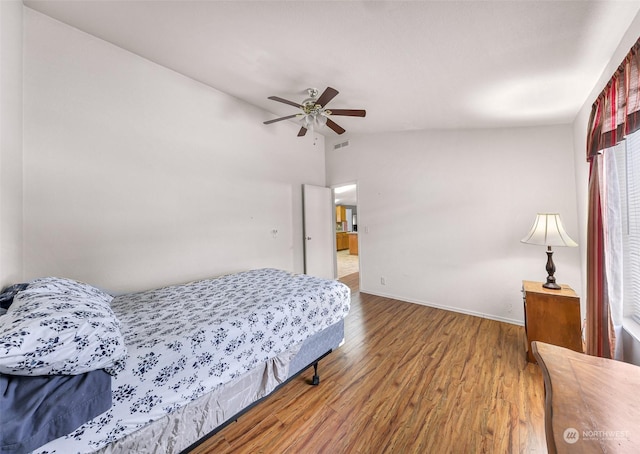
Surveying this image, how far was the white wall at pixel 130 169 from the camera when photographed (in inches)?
76.6

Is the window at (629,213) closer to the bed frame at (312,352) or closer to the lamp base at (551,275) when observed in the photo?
the lamp base at (551,275)

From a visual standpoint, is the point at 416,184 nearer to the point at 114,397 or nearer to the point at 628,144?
the point at 628,144

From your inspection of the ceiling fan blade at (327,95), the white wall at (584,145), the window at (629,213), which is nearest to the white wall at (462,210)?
the white wall at (584,145)

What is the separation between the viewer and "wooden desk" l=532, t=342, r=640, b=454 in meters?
0.60

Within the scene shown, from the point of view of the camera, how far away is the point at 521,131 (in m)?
2.88

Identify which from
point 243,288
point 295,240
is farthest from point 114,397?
point 295,240

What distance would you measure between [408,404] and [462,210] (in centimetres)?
263

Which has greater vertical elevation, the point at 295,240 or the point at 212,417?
the point at 295,240

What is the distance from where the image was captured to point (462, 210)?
3.31m

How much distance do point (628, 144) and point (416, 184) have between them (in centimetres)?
217

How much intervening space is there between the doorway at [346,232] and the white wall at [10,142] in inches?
191

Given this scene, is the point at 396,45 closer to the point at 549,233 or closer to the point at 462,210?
the point at 549,233

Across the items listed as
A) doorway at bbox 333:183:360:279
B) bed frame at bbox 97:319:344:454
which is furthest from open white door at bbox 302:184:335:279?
bed frame at bbox 97:319:344:454

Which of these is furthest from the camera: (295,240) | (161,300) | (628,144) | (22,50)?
(295,240)
